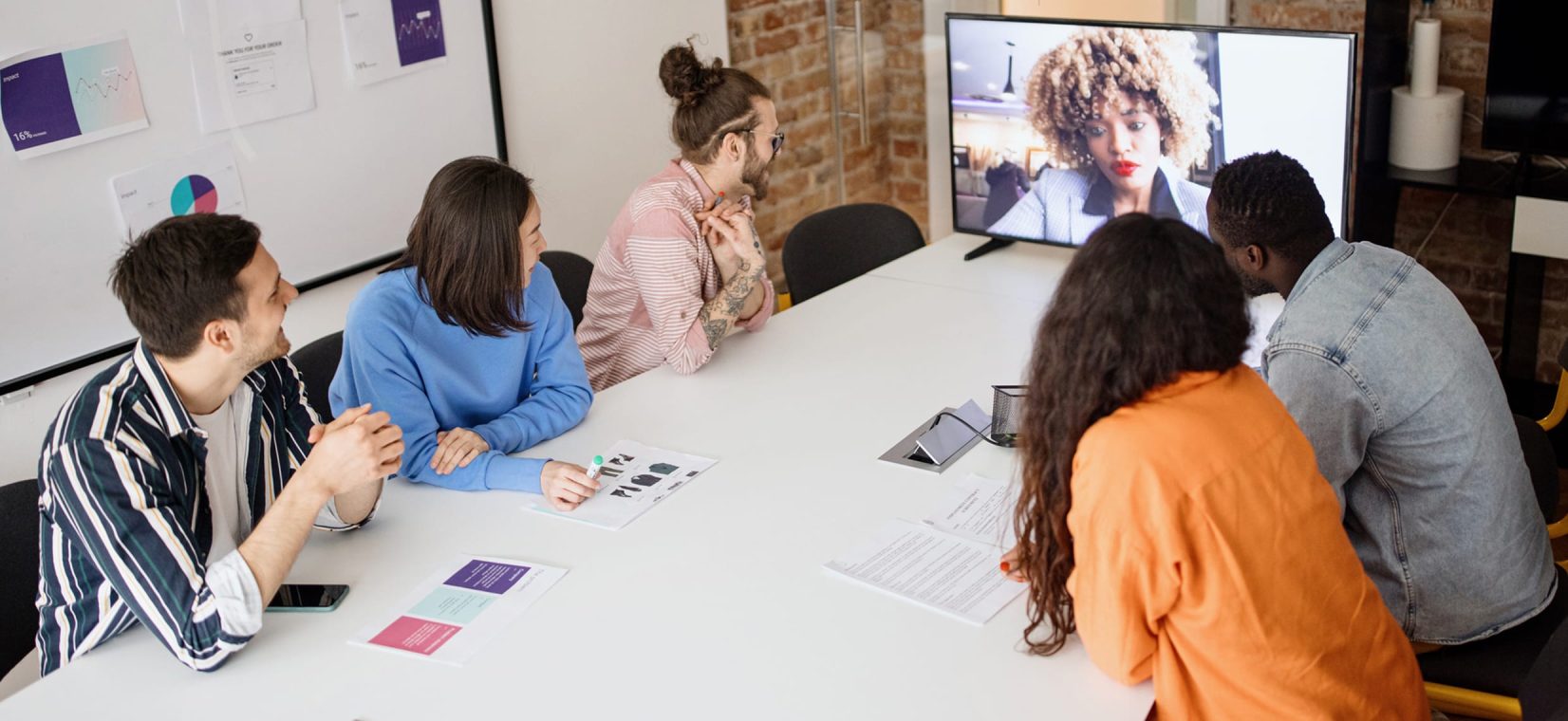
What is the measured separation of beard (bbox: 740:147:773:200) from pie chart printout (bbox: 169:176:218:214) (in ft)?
3.91

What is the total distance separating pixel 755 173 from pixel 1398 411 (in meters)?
1.54

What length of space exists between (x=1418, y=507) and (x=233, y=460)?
1.79m

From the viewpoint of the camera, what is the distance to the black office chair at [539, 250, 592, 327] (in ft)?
11.1

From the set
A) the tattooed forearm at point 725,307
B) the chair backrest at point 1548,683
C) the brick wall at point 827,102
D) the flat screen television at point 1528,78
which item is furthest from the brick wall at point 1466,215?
the chair backrest at point 1548,683

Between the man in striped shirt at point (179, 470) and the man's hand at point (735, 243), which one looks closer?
the man in striped shirt at point (179, 470)

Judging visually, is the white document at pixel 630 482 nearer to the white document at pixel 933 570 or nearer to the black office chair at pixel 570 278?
the white document at pixel 933 570

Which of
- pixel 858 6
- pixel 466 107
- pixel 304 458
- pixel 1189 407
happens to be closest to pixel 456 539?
pixel 304 458

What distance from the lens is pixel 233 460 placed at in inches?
83.7

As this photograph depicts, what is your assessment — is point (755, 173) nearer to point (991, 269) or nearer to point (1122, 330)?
point (991, 269)

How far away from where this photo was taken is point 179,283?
6.28 feet

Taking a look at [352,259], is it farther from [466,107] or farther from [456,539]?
[456,539]

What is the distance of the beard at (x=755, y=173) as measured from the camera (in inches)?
119

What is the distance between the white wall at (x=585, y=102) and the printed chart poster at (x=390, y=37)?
0.24 m

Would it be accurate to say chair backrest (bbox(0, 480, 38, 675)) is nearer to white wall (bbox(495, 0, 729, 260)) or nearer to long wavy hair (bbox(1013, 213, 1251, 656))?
long wavy hair (bbox(1013, 213, 1251, 656))
